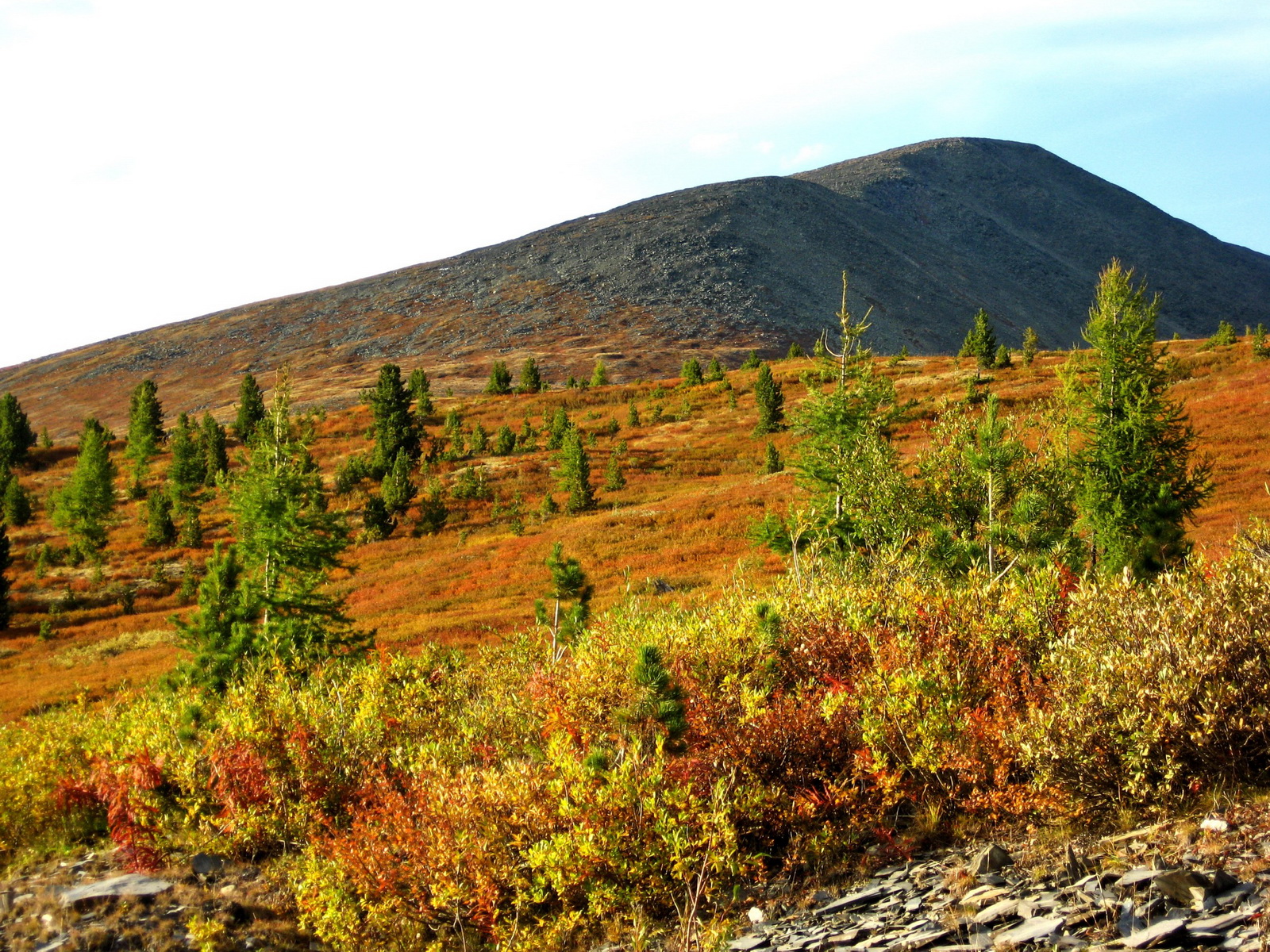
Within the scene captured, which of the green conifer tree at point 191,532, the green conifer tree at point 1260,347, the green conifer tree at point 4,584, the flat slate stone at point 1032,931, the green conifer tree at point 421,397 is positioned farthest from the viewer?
the green conifer tree at point 421,397

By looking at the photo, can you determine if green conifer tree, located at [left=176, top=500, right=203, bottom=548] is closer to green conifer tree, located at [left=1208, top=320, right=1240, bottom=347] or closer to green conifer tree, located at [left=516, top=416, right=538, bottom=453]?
green conifer tree, located at [left=516, top=416, right=538, bottom=453]

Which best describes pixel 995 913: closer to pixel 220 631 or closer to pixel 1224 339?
pixel 220 631

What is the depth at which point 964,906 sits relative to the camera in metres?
6.50

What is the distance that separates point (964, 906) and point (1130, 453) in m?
16.9

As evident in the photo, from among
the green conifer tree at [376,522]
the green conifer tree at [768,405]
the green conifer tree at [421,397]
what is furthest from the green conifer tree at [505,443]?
the green conifer tree at [768,405]

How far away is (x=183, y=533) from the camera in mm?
51656

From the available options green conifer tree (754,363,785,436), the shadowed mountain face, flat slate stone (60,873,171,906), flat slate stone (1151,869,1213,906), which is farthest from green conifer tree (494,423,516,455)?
flat slate stone (1151,869,1213,906)

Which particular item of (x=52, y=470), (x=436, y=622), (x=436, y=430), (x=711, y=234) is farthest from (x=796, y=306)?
(x=436, y=622)

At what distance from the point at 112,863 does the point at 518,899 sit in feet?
19.8

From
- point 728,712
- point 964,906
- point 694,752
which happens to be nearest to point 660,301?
point 728,712

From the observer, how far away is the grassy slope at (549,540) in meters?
30.6

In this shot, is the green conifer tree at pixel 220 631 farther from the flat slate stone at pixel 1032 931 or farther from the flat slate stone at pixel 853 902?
the flat slate stone at pixel 1032 931

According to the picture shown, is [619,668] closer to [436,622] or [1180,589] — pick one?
[1180,589]

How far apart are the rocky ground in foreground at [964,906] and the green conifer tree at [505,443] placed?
172 feet
